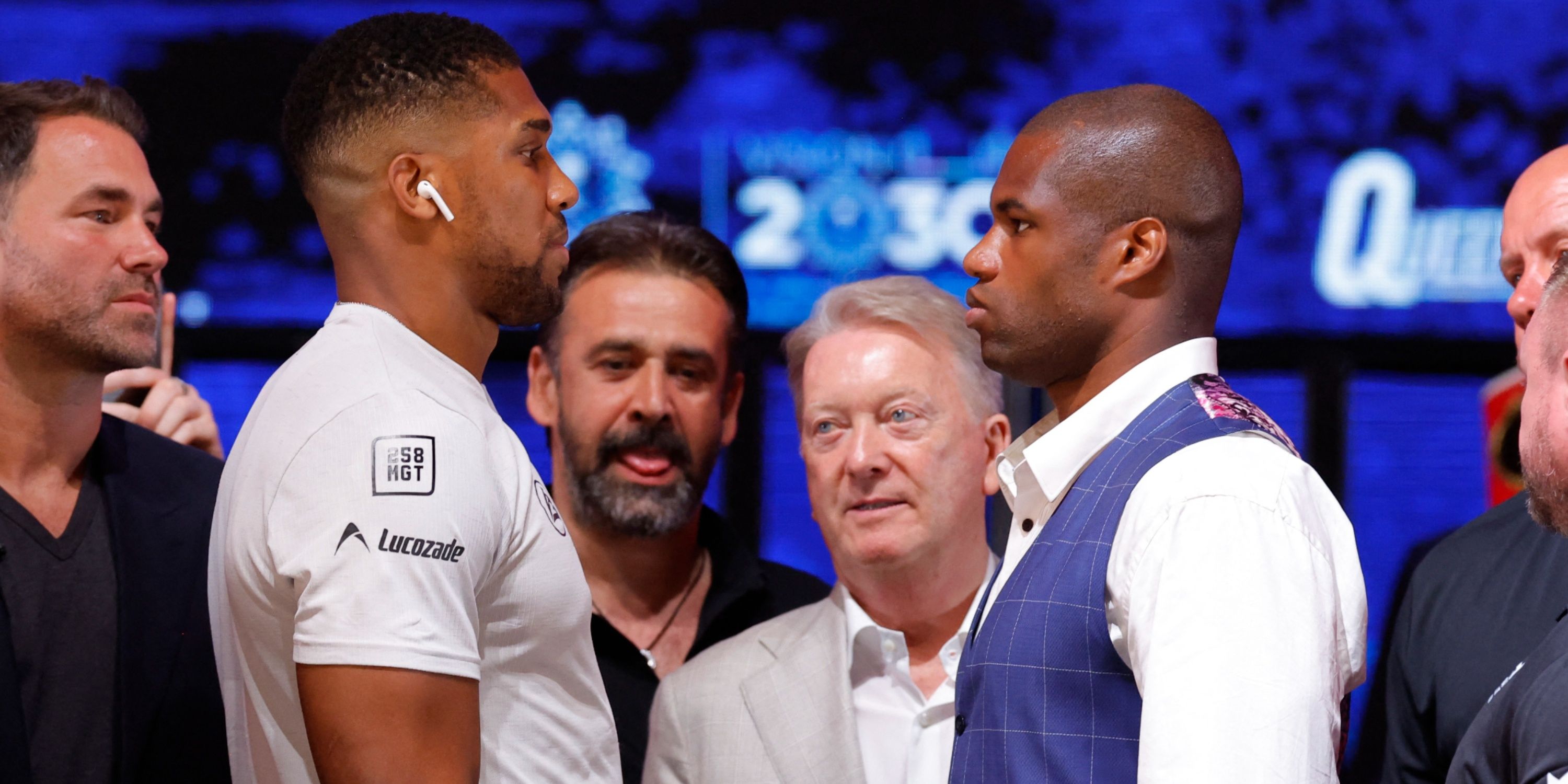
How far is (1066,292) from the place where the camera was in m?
1.60

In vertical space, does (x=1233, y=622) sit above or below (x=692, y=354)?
below

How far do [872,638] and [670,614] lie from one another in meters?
0.53

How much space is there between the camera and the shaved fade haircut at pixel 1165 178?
159cm

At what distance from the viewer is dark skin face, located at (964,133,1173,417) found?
1.59m

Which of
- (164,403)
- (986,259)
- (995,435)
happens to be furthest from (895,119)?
(986,259)

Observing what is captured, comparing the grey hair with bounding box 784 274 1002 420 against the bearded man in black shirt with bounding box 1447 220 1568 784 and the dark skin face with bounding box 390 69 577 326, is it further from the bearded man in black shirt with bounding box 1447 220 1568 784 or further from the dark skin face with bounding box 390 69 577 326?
the bearded man in black shirt with bounding box 1447 220 1568 784

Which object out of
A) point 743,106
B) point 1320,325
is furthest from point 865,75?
point 1320,325

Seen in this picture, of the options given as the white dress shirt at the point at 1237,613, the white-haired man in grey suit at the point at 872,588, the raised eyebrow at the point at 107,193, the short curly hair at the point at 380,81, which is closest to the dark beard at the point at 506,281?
the short curly hair at the point at 380,81

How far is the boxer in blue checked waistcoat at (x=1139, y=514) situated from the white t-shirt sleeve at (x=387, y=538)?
53 centimetres

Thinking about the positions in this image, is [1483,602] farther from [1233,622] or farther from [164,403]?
[164,403]

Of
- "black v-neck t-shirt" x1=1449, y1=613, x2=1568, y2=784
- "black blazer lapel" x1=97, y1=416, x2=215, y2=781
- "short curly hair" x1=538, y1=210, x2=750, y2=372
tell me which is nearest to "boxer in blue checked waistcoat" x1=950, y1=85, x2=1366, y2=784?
"black v-neck t-shirt" x1=1449, y1=613, x2=1568, y2=784

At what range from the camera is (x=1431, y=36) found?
3523mm

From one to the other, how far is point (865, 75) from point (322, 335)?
209 cm

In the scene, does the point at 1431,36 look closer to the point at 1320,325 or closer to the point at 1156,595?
the point at 1320,325
